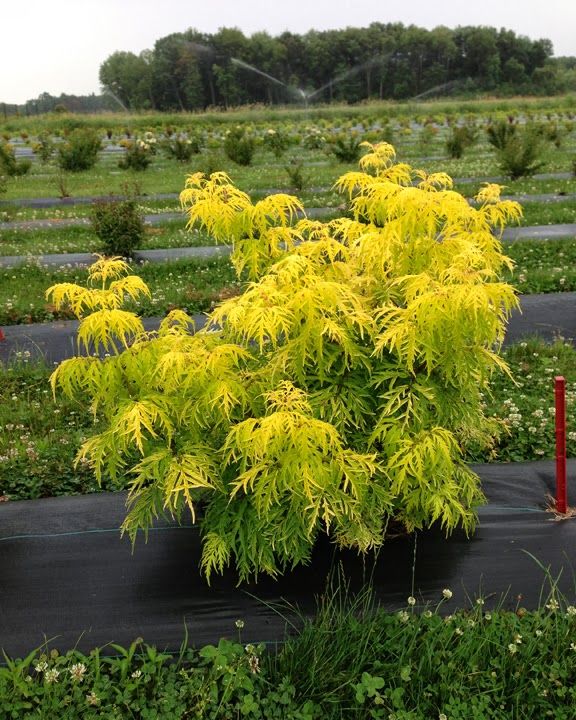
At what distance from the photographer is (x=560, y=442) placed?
450 cm

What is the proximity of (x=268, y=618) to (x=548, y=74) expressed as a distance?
8953cm

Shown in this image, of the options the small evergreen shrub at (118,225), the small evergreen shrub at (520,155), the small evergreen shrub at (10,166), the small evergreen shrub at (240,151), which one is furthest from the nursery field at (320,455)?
the small evergreen shrub at (10,166)

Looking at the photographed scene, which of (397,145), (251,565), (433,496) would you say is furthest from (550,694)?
(397,145)

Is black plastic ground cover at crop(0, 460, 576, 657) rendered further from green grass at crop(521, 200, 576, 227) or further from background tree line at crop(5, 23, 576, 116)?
background tree line at crop(5, 23, 576, 116)

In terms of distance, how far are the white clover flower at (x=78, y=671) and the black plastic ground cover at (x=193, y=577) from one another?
0.76ft

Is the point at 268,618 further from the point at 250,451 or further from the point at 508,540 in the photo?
the point at 508,540

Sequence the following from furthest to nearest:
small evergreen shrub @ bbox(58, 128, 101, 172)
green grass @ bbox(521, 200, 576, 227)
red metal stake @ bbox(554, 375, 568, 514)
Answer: small evergreen shrub @ bbox(58, 128, 101, 172)
green grass @ bbox(521, 200, 576, 227)
red metal stake @ bbox(554, 375, 568, 514)

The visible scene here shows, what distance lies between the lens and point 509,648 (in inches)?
136

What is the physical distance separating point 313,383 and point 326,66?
8440cm

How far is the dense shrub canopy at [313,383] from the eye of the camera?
344 cm

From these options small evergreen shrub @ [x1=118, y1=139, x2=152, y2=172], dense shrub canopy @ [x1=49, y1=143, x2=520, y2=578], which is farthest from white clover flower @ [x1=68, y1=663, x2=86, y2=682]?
small evergreen shrub @ [x1=118, y1=139, x2=152, y2=172]

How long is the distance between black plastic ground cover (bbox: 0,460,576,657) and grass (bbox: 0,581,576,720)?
0.17 m

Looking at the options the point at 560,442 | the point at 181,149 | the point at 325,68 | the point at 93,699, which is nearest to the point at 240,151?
the point at 181,149

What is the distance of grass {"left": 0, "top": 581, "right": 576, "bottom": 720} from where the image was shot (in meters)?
3.29
